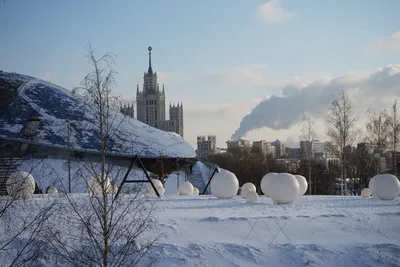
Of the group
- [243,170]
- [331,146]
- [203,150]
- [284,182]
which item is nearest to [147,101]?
[203,150]

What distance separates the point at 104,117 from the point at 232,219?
6.81 metres

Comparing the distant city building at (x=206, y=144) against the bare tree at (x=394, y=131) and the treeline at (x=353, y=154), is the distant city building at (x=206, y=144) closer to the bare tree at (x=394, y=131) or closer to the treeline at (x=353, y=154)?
the treeline at (x=353, y=154)

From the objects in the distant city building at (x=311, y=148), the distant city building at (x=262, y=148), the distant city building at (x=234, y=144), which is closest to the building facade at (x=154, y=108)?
the distant city building at (x=234, y=144)

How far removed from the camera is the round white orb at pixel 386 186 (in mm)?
19438

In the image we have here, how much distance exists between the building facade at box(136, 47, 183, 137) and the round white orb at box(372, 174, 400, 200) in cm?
15399

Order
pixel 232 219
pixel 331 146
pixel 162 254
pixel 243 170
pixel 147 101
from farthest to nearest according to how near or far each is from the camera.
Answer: pixel 147 101, pixel 243 170, pixel 331 146, pixel 232 219, pixel 162 254

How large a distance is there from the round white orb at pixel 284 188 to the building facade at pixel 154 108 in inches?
6103

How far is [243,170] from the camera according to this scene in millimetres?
61719

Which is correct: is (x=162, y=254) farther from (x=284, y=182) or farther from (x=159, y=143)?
(x=159, y=143)

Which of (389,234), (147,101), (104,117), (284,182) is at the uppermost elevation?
(147,101)

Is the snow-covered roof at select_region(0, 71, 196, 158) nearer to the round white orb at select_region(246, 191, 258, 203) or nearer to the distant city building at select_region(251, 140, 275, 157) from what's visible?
the round white orb at select_region(246, 191, 258, 203)

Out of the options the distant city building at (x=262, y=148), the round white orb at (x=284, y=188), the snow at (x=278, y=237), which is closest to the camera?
the snow at (x=278, y=237)

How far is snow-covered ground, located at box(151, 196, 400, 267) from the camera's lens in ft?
35.5

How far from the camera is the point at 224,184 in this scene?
2056 centimetres
